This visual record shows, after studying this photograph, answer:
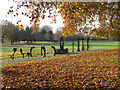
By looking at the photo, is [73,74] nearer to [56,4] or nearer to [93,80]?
[93,80]

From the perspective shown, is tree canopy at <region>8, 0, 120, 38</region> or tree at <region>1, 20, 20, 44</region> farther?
tree at <region>1, 20, 20, 44</region>

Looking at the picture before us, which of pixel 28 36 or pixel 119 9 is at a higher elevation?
pixel 119 9

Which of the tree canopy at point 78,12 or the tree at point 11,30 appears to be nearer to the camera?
the tree canopy at point 78,12

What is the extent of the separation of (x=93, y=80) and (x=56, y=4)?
4381 millimetres

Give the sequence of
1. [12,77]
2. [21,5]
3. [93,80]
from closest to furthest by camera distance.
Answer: [93,80] → [12,77] → [21,5]

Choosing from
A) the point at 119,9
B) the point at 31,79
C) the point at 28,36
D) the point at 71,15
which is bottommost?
the point at 31,79

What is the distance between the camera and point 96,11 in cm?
790

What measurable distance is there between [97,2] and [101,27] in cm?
274

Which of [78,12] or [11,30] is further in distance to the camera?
[11,30]

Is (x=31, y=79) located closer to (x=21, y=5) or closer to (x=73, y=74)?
(x=73, y=74)

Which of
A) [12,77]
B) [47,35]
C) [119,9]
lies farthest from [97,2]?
[47,35]

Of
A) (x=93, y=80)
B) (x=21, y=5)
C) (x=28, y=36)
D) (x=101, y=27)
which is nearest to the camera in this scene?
(x=93, y=80)

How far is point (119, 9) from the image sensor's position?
8305 mm

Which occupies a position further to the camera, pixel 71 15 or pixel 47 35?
pixel 47 35
